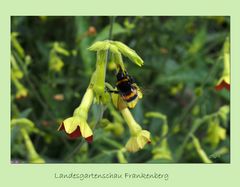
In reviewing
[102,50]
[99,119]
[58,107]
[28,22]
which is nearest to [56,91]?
[58,107]

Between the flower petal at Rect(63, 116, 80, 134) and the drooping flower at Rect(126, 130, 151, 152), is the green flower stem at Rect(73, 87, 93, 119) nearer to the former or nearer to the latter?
the flower petal at Rect(63, 116, 80, 134)

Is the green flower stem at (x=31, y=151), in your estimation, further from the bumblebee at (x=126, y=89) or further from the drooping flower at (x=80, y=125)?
the bumblebee at (x=126, y=89)

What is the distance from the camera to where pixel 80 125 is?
6.55 ft

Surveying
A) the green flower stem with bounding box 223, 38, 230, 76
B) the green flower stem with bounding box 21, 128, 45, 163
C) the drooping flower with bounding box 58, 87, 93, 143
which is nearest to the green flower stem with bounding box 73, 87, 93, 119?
the drooping flower with bounding box 58, 87, 93, 143

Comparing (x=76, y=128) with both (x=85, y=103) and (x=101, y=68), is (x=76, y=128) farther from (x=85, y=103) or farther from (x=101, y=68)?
(x=101, y=68)

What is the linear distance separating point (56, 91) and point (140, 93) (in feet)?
5.17

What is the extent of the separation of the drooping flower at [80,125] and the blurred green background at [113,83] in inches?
30.3

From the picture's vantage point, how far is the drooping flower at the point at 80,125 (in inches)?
76.5

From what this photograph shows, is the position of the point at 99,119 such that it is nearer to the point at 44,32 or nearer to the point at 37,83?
the point at 37,83

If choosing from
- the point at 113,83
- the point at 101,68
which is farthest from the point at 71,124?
the point at 113,83

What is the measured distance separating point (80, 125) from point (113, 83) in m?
1.46

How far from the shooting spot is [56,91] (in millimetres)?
3543

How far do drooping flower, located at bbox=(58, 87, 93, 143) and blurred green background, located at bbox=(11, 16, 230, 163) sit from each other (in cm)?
77

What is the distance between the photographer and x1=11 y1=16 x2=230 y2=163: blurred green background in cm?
311
